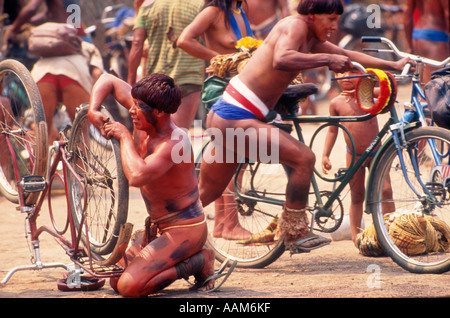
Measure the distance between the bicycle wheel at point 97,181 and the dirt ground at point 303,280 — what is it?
1.13 ft

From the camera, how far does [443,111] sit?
4238 millimetres

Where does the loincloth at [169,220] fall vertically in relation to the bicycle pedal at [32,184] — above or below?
below

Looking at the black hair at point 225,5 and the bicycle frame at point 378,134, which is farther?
the black hair at point 225,5

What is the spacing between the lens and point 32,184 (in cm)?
425

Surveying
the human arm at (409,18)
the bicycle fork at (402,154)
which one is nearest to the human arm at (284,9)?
the human arm at (409,18)

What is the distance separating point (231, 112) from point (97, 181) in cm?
92

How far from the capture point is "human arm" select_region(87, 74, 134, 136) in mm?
3955

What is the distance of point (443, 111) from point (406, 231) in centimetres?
79

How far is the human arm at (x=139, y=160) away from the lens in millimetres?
3756

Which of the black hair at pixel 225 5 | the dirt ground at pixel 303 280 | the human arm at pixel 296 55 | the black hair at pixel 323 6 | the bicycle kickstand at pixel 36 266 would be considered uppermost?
the black hair at pixel 323 6

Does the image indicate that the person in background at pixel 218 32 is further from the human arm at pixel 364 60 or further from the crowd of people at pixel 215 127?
the human arm at pixel 364 60

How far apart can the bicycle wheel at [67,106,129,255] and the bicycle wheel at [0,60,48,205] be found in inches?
7.4

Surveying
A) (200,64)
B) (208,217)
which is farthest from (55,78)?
(208,217)

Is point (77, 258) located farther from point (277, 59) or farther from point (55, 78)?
point (55, 78)
